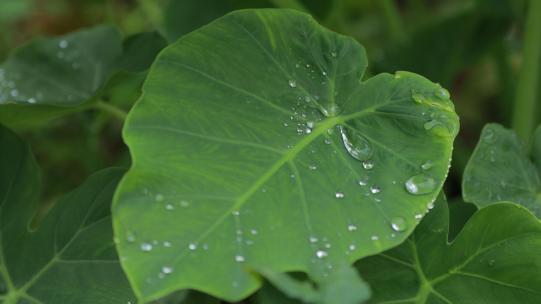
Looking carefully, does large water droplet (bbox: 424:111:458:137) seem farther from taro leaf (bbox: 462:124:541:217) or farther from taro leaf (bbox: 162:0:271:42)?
taro leaf (bbox: 162:0:271:42)

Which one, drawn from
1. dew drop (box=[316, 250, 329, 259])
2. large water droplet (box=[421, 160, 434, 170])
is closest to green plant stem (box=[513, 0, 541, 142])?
large water droplet (box=[421, 160, 434, 170])

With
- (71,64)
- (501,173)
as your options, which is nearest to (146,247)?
(501,173)

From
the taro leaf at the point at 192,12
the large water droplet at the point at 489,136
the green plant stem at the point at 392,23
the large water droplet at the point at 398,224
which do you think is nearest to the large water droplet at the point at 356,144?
the large water droplet at the point at 398,224

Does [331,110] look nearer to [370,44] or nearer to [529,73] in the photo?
[529,73]

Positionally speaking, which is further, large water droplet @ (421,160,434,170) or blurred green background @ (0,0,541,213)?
blurred green background @ (0,0,541,213)

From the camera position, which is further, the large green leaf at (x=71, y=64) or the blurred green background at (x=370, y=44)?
the blurred green background at (x=370, y=44)

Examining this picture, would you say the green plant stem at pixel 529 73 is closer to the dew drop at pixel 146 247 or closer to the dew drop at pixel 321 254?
the dew drop at pixel 321 254
